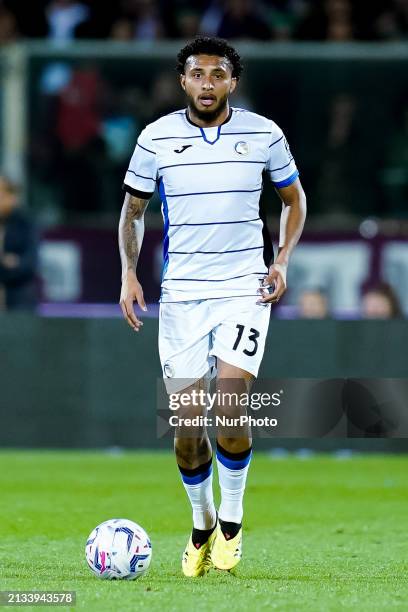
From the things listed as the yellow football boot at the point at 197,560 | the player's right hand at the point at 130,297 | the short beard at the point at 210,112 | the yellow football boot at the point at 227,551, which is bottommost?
the yellow football boot at the point at 197,560

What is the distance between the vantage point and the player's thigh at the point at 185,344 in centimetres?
729

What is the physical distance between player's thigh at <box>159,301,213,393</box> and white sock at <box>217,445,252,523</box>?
0.39m

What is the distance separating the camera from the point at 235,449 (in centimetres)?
727

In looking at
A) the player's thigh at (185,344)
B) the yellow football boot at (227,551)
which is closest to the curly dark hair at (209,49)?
the player's thigh at (185,344)

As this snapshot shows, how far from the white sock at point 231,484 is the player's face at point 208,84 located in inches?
65.2

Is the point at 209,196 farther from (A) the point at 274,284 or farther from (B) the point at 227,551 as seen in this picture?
(B) the point at 227,551

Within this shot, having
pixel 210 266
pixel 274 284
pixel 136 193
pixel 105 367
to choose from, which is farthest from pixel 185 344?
pixel 105 367

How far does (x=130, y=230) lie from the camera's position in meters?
7.55

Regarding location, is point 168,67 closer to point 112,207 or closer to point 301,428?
point 112,207

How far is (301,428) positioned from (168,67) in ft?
14.5

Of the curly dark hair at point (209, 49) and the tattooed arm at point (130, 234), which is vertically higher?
the curly dark hair at point (209, 49)

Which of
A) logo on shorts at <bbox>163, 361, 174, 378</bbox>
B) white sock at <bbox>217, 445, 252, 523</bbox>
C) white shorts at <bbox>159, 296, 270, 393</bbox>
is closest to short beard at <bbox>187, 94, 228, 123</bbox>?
white shorts at <bbox>159, 296, 270, 393</bbox>

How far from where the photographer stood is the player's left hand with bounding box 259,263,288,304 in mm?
7301

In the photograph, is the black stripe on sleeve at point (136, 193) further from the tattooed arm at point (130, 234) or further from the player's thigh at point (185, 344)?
the player's thigh at point (185, 344)
